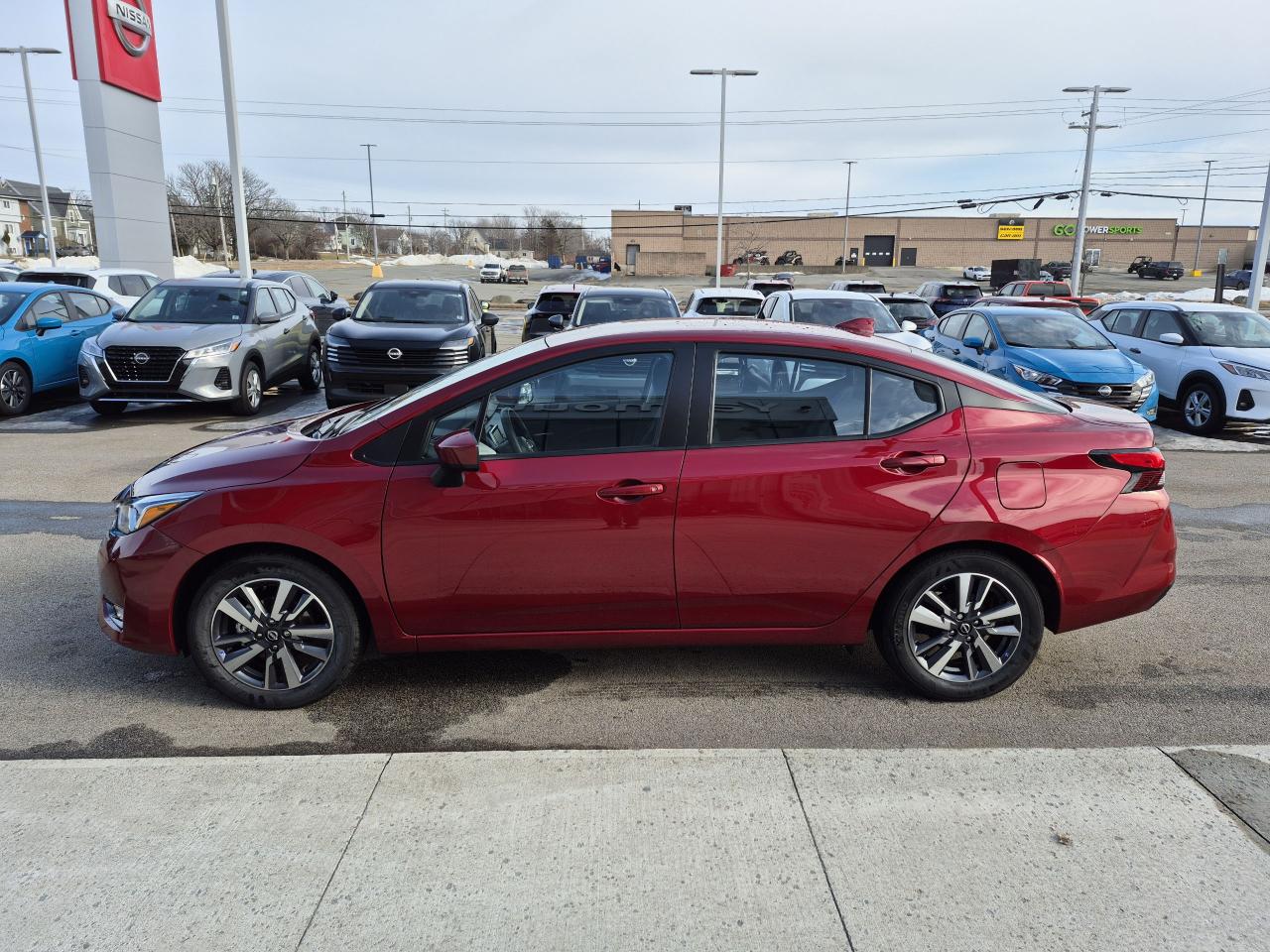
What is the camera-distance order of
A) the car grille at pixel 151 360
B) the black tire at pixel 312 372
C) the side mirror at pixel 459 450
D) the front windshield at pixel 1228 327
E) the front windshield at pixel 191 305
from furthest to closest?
the black tire at pixel 312 372 → the front windshield at pixel 1228 327 → the front windshield at pixel 191 305 → the car grille at pixel 151 360 → the side mirror at pixel 459 450

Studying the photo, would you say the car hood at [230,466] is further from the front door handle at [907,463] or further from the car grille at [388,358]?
the car grille at [388,358]

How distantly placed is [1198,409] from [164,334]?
43.1 feet

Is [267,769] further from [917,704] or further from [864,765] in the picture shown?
[917,704]

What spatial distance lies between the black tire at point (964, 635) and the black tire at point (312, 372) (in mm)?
11728

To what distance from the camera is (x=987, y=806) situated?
3209mm

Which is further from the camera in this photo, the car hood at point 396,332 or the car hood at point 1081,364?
the car hood at point 396,332

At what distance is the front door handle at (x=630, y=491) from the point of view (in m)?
3.71

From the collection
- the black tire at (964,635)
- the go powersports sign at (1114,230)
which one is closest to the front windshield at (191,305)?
the black tire at (964,635)

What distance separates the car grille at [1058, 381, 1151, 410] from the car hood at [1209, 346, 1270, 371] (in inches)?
67.0

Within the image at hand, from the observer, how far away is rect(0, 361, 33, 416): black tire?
11430mm

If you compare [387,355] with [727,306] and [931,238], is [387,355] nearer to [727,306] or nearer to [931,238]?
[727,306]

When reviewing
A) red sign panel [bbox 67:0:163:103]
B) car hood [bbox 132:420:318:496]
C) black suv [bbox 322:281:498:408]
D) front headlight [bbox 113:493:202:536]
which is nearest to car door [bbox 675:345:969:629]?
car hood [bbox 132:420:318:496]

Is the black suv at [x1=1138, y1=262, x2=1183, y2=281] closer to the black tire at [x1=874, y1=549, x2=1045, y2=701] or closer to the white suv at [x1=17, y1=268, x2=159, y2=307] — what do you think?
the white suv at [x1=17, y1=268, x2=159, y2=307]

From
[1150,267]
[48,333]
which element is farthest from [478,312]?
[1150,267]
